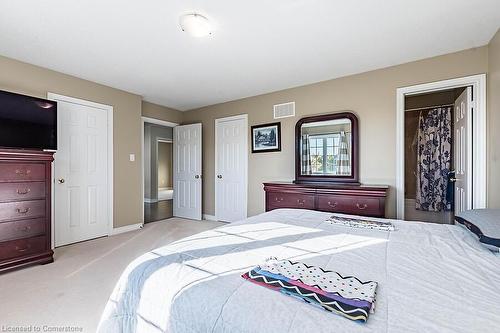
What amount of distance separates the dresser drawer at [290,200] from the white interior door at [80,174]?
2574 millimetres

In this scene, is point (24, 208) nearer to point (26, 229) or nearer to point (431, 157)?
point (26, 229)

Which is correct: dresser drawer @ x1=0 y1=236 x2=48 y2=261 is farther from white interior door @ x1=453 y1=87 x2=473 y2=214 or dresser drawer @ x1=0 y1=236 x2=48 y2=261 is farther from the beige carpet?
white interior door @ x1=453 y1=87 x2=473 y2=214

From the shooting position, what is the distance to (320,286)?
808 millimetres

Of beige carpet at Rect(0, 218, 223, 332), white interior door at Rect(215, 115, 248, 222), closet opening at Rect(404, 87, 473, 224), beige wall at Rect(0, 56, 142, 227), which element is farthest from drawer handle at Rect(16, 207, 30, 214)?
closet opening at Rect(404, 87, 473, 224)

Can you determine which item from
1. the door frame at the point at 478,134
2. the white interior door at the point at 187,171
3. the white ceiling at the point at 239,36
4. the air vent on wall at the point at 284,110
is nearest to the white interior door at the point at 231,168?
the white interior door at the point at 187,171

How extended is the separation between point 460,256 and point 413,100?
406 centimetres

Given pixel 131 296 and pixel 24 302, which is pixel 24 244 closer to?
pixel 24 302

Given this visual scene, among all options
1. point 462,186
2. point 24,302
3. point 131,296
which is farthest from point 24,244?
point 462,186

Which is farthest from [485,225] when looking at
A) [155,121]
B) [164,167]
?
[164,167]

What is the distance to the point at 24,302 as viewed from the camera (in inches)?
73.2

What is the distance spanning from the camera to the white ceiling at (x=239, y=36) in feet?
6.21

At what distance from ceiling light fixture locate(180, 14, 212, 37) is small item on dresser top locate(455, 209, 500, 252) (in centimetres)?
240

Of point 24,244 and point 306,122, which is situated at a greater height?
point 306,122

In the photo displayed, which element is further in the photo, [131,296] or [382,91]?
[382,91]
